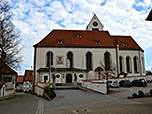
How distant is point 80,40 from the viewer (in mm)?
38844

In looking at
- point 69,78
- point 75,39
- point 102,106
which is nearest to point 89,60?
point 75,39

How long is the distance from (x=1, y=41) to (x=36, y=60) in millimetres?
14688

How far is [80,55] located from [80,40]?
13.4 feet

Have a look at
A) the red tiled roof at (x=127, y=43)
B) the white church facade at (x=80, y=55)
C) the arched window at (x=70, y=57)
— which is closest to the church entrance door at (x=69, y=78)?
the white church facade at (x=80, y=55)

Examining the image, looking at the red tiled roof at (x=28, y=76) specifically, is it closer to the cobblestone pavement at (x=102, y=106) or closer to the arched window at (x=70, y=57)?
the arched window at (x=70, y=57)

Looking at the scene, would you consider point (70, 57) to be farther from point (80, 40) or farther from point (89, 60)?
point (80, 40)

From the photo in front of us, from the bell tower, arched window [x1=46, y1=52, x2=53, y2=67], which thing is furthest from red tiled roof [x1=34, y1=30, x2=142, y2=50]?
the bell tower

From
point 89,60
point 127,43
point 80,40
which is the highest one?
point 80,40

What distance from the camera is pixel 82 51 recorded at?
37281 millimetres

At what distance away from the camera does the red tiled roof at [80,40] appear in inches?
1456

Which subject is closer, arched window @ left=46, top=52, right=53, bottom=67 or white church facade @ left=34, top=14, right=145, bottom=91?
white church facade @ left=34, top=14, right=145, bottom=91

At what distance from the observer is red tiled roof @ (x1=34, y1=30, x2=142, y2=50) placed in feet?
121

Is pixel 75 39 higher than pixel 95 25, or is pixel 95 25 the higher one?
pixel 95 25

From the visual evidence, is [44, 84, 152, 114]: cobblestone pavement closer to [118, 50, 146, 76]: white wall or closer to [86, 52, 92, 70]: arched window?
[86, 52, 92, 70]: arched window
